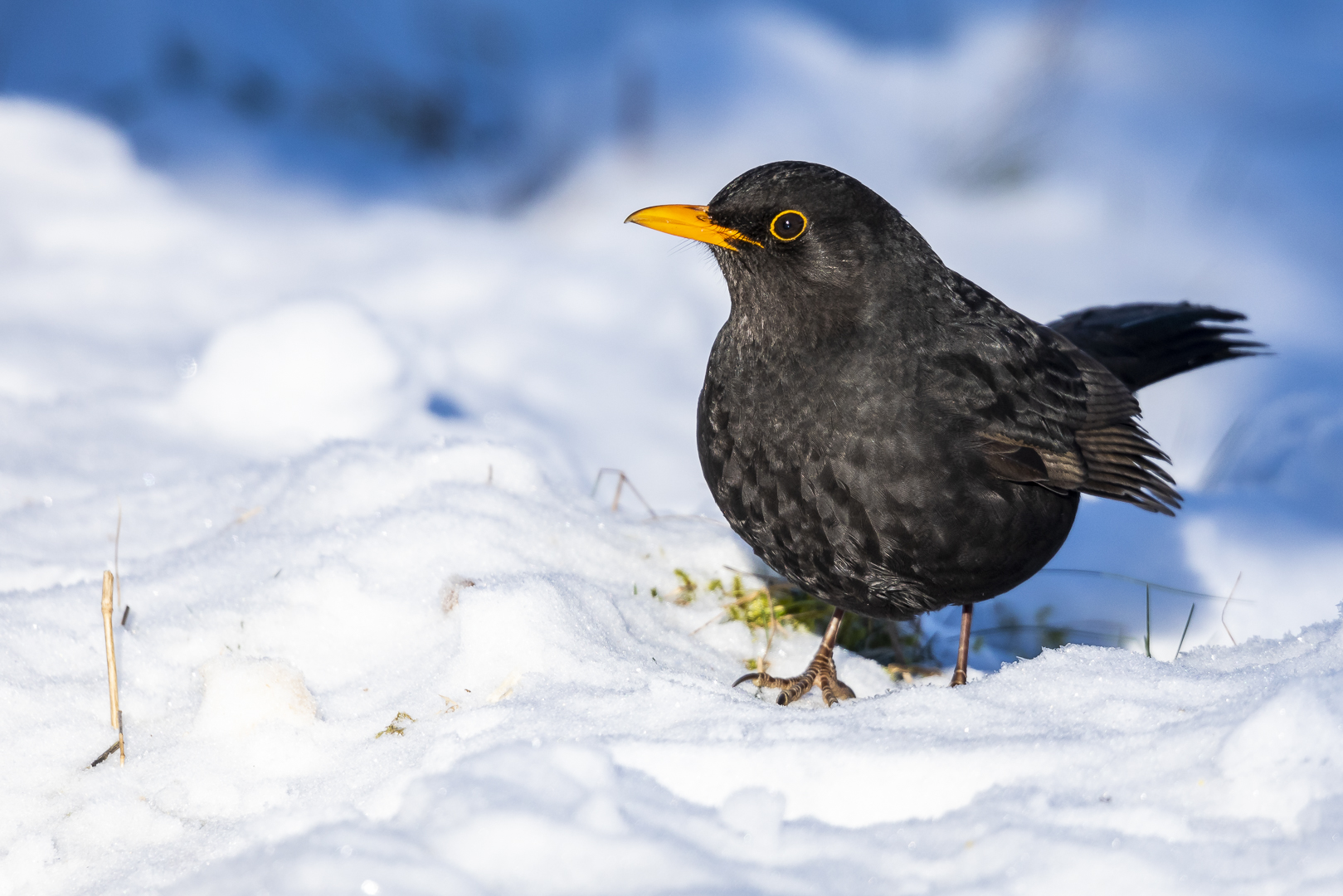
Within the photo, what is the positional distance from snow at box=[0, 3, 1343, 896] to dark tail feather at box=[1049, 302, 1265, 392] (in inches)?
36.9

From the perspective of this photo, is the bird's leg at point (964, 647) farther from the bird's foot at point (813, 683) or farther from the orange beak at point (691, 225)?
the orange beak at point (691, 225)

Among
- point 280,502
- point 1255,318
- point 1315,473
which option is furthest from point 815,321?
point 1255,318

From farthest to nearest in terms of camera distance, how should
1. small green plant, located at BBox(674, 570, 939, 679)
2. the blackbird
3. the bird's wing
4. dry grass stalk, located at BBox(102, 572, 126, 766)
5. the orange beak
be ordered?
small green plant, located at BBox(674, 570, 939, 679)
the orange beak
the bird's wing
the blackbird
dry grass stalk, located at BBox(102, 572, 126, 766)

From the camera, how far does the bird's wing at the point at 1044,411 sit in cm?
328

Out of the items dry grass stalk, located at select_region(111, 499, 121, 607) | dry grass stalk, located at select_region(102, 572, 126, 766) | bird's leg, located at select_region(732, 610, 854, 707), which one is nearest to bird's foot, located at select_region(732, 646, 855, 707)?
bird's leg, located at select_region(732, 610, 854, 707)

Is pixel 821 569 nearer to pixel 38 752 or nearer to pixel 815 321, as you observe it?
pixel 815 321

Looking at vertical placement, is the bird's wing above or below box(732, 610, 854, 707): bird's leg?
above

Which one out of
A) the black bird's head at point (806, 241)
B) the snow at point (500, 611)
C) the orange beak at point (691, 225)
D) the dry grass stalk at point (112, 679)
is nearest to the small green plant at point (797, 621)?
the snow at point (500, 611)

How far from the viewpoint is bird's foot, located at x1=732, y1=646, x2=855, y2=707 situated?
3.52 m

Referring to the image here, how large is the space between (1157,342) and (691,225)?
224 cm

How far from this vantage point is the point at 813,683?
11.9ft

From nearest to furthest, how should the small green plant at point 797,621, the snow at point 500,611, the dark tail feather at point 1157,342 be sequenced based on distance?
the snow at point 500,611, the small green plant at point 797,621, the dark tail feather at point 1157,342

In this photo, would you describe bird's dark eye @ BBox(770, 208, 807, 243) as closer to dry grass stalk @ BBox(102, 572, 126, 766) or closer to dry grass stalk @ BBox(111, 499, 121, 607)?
dry grass stalk @ BBox(102, 572, 126, 766)

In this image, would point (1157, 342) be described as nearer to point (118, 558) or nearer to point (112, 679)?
point (112, 679)
